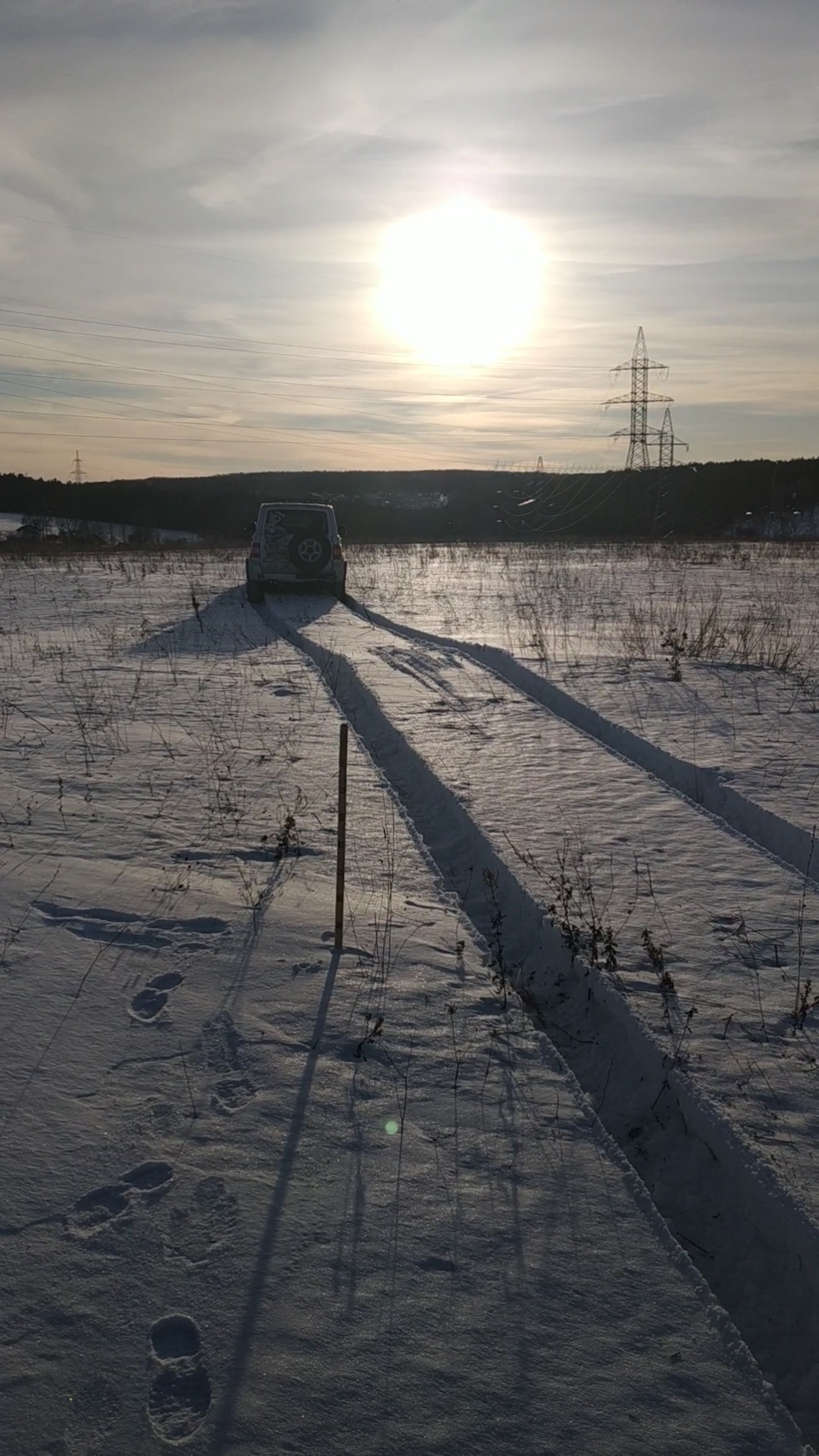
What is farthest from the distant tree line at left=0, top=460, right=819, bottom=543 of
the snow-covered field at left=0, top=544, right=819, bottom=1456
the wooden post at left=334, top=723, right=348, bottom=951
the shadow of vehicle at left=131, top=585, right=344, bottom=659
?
the wooden post at left=334, top=723, right=348, bottom=951

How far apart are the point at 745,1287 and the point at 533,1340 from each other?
0.67 meters

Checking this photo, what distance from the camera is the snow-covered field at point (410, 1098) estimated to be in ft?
7.36

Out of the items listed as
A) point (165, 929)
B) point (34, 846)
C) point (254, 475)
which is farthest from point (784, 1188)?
point (254, 475)

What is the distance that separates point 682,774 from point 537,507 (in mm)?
61901

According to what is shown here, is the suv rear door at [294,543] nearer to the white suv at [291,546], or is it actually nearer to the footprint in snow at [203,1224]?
the white suv at [291,546]

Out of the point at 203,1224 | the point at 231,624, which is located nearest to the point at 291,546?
the point at 231,624

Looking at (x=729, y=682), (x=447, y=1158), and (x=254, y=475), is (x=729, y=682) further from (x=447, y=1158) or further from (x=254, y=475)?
(x=254, y=475)

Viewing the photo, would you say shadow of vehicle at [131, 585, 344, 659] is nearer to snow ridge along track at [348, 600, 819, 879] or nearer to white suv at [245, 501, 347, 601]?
white suv at [245, 501, 347, 601]

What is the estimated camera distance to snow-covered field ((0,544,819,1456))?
224 centimetres

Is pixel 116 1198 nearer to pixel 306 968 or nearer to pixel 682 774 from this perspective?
pixel 306 968

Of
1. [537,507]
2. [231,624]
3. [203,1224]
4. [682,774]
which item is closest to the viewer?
[203,1224]

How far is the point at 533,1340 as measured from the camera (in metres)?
2.36

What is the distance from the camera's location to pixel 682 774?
7352mm

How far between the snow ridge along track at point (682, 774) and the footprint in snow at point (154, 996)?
344 centimetres
